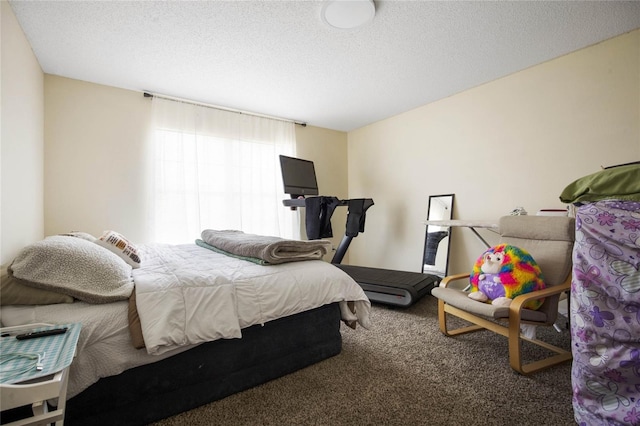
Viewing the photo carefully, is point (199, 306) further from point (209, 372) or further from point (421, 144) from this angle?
point (421, 144)

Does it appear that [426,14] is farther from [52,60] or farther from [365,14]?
[52,60]

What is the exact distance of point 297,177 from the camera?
3689mm

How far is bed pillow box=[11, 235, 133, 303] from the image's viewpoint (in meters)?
1.12

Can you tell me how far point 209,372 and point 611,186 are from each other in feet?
7.22

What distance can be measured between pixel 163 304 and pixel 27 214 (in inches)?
70.9

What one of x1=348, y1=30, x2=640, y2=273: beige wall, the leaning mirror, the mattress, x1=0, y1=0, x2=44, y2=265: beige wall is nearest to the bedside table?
the mattress

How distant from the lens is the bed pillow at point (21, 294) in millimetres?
1072

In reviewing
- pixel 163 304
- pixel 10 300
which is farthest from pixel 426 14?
pixel 10 300

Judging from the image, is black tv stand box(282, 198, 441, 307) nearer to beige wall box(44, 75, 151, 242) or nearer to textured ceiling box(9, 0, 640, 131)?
textured ceiling box(9, 0, 640, 131)

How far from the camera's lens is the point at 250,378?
4.86ft

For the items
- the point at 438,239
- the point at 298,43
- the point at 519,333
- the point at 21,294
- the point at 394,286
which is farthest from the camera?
the point at 438,239

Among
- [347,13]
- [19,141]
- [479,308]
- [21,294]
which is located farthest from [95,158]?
[479,308]

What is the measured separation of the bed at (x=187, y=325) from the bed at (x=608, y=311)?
102 cm

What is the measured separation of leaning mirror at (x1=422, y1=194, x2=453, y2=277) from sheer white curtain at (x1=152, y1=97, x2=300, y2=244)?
5.86ft
